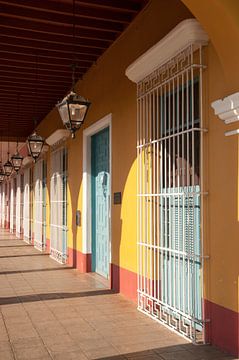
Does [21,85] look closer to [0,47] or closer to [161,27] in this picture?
[0,47]

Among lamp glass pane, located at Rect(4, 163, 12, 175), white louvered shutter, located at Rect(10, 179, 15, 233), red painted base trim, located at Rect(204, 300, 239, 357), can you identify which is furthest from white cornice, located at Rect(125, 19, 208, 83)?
white louvered shutter, located at Rect(10, 179, 15, 233)

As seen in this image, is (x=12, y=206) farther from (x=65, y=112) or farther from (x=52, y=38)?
(x=65, y=112)

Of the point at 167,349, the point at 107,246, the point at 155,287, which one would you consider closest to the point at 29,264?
the point at 107,246

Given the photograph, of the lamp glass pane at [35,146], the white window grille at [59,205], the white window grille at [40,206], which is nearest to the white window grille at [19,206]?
the white window grille at [40,206]

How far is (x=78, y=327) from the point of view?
16.3ft

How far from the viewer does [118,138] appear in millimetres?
6867

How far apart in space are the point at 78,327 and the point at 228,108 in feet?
9.42

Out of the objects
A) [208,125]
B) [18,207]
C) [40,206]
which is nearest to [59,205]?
[40,206]

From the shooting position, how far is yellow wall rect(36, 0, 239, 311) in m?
3.90

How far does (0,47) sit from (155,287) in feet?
15.3

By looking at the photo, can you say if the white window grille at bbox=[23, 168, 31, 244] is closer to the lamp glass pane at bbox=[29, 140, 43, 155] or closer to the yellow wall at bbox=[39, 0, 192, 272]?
the lamp glass pane at bbox=[29, 140, 43, 155]

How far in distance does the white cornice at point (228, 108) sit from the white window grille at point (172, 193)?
0.37 m

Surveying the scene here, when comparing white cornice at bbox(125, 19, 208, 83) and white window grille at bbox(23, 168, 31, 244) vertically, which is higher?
white cornice at bbox(125, 19, 208, 83)

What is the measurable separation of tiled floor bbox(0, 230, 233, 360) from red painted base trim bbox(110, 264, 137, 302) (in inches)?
5.9
